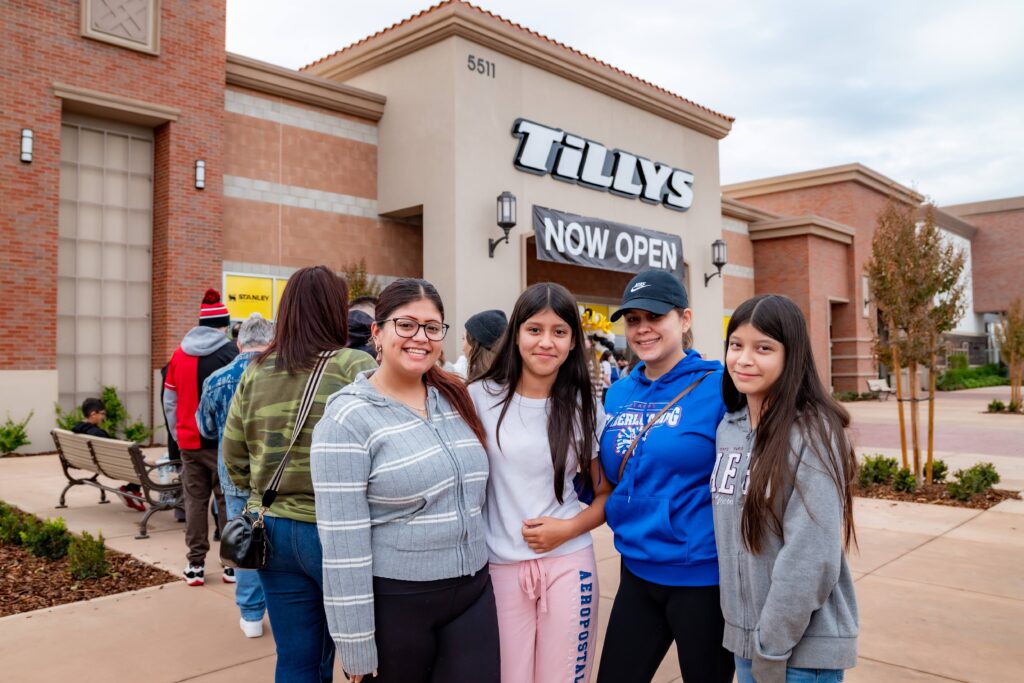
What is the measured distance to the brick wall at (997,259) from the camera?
43531 millimetres

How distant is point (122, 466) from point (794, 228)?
22495 mm

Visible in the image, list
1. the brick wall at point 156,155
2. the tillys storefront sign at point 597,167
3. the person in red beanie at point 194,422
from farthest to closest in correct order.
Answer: the tillys storefront sign at point 597,167, the brick wall at point 156,155, the person in red beanie at point 194,422

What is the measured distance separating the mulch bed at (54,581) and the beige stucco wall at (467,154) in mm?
8383

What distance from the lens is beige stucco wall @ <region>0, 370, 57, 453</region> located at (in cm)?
1104

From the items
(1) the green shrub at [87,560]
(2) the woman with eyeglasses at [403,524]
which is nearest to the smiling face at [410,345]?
(2) the woman with eyeglasses at [403,524]

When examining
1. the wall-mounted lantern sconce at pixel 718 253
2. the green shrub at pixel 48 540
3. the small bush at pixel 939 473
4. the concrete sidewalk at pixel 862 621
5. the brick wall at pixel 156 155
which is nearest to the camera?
→ the concrete sidewalk at pixel 862 621

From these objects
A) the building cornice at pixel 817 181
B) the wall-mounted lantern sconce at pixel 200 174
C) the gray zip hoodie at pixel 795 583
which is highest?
the building cornice at pixel 817 181

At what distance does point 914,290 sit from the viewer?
8703 millimetres

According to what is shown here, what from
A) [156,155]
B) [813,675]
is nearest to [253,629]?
[813,675]

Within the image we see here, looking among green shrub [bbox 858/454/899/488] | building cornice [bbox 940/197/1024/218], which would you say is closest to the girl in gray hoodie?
green shrub [bbox 858/454/899/488]

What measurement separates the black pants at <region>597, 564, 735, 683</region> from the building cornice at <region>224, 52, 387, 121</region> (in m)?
12.9

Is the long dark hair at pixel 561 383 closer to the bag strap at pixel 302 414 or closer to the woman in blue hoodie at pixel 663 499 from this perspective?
the woman in blue hoodie at pixel 663 499

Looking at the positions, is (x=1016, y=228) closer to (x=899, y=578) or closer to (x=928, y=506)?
(x=928, y=506)

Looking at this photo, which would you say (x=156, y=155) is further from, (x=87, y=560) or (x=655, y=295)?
(x=655, y=295)
